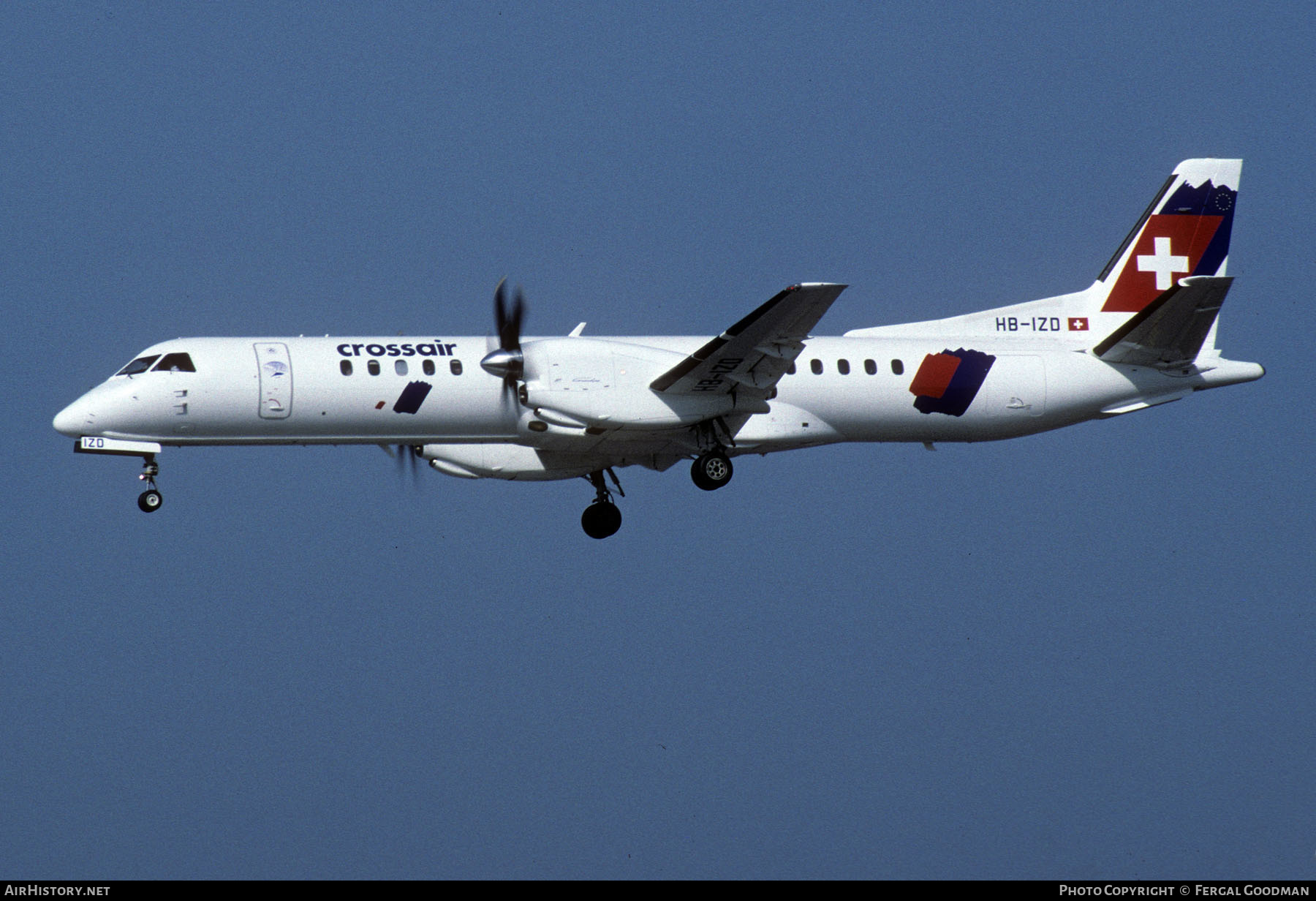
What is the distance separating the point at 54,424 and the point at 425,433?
552 centimetres

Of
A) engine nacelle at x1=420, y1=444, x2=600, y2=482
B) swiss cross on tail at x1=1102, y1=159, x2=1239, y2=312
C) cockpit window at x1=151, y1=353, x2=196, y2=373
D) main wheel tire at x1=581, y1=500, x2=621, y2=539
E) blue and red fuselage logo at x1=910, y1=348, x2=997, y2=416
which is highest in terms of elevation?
swiss cross on tail at x1=1102, y1=159, x2=1239, y2=312

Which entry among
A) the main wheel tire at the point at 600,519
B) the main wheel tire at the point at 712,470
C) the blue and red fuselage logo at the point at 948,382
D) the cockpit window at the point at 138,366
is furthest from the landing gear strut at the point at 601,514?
the cockpit window at the point at 138,366

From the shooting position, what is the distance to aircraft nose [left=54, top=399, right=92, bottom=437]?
26.4m

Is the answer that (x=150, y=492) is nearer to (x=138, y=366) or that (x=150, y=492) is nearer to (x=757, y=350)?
(x=138, y=366)

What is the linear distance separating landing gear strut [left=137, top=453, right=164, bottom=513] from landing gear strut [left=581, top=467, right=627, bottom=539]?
763 centimetres

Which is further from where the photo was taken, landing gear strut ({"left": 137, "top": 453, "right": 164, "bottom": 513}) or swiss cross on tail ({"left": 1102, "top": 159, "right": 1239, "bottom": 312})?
swiss cross on tail ({"left": 1102, "top": 159, "right": 1239, "bottom": 312})

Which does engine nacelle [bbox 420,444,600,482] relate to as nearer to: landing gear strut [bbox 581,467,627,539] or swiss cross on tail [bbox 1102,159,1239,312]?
landing gear strut [bbox 581,467,627,539]

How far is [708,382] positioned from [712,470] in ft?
5.69

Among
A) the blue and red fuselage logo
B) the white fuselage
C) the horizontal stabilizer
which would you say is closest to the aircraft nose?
the white fuselage

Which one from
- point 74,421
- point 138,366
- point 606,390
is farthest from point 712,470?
point 74,421

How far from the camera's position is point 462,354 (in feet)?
89.5

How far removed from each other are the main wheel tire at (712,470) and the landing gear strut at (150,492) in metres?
8.39
